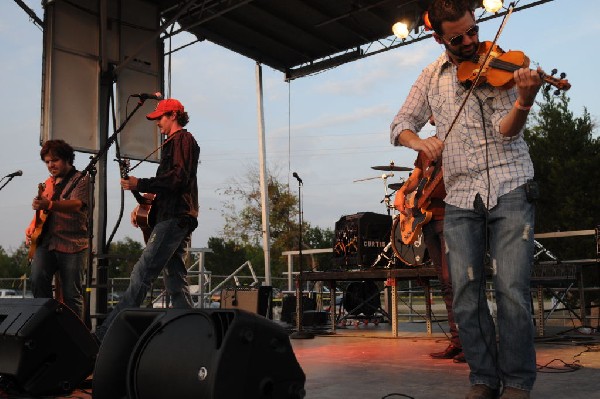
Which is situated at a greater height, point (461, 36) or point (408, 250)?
point (461, 36)

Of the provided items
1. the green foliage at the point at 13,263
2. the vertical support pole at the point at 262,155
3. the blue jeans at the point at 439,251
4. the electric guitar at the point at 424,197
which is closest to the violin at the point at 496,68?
the electric guitar at the point at 424,197

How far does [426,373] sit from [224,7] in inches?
309

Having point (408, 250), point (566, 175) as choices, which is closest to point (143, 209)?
point (408, 250)

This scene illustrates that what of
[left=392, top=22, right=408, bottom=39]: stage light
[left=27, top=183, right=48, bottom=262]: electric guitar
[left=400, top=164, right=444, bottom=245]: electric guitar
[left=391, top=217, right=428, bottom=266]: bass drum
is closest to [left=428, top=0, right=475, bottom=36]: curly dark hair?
[left=400, top=164, right=444, bottom=245]: electric guitar

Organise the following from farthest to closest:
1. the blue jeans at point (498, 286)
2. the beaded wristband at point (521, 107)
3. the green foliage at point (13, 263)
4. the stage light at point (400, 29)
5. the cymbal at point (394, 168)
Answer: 1. the green foliage at point (13, 263)
2. the stage light at point (400, 29)
3. the cymbal at point (394, 168)
4. the blue jeans at point (498, 286)
5. the beaded wristband at point (521, 107)

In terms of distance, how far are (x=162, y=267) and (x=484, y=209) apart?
245cm

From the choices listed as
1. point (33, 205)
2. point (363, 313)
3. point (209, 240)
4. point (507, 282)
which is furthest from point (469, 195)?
point (209, 240)

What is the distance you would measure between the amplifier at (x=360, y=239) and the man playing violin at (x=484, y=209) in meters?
5.35

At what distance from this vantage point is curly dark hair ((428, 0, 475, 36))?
8.14ft

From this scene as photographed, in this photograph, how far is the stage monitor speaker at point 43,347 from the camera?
3008mm

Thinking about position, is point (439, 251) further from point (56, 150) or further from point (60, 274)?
point (56, 150)

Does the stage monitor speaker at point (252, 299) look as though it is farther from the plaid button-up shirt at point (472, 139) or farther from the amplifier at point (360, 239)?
the plaid button-up shirt at point (472, 139)

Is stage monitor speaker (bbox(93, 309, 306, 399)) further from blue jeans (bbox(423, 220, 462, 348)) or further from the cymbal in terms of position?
the cymbal

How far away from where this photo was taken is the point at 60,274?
4777 mm
